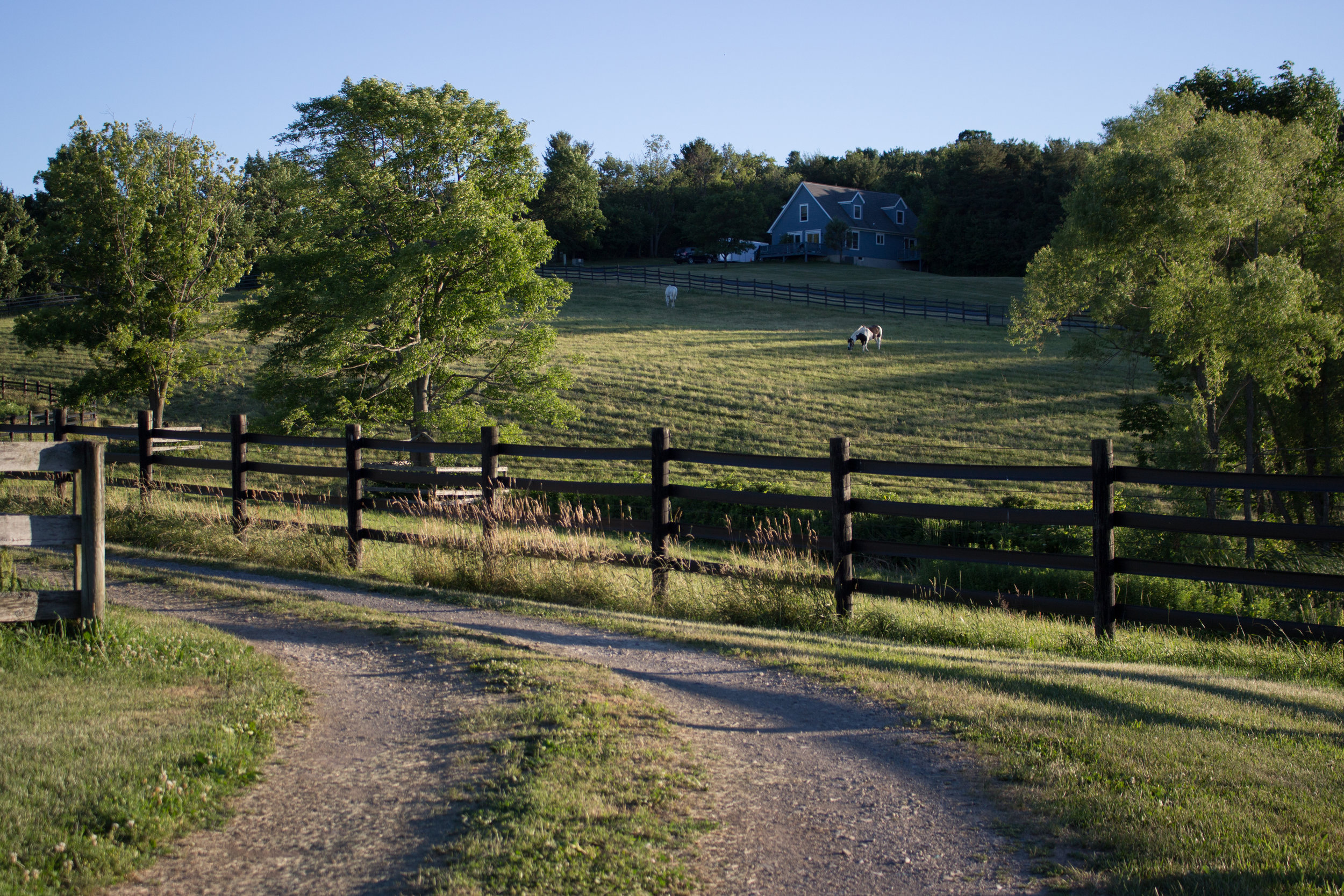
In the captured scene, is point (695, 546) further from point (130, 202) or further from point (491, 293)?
point (130, 202)

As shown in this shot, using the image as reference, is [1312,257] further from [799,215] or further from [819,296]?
[799,215]

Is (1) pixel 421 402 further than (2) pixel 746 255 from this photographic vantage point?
No

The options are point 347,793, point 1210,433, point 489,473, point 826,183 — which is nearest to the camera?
point 347,793

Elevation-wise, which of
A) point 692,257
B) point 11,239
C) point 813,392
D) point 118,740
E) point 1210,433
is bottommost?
point 118,740

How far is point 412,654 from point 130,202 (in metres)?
23.6

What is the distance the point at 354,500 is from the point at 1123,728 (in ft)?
30.0

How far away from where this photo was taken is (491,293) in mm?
24344

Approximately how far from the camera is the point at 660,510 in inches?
408

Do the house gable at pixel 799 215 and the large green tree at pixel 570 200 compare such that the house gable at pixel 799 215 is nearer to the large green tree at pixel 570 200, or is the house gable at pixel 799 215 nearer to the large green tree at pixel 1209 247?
the large green tree at pixel 570 200

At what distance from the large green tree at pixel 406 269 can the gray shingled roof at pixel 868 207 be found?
68947mm

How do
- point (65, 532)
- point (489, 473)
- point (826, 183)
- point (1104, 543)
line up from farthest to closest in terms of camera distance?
point (826, 183) < point (489, 473) < point (1104, 543) < point (65, 532)

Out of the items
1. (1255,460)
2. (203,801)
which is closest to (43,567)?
(203,801)

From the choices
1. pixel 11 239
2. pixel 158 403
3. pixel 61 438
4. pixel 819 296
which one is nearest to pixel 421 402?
pixel 61 438

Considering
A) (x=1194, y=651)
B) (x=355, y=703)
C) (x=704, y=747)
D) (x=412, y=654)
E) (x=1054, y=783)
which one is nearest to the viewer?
(x=1054, y=783)
